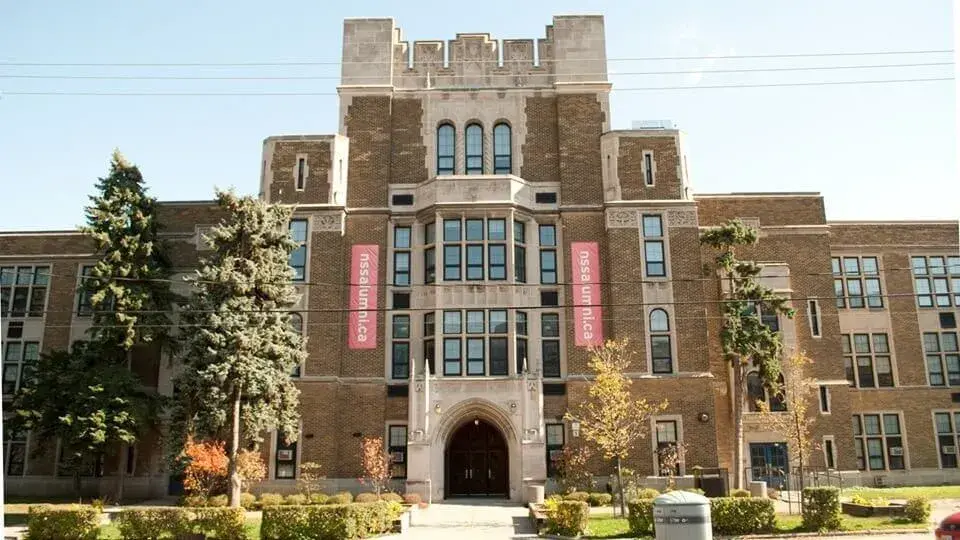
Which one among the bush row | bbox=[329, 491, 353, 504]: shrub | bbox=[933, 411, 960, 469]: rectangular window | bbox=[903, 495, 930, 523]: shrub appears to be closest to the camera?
the bush row

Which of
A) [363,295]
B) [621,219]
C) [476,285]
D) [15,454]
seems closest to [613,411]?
[476,285]

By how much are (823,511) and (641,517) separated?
16.1 ft

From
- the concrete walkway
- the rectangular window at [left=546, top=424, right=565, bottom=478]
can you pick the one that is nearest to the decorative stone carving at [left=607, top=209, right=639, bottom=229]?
the rectangular window at [left=546, top=424, right=565, bottom=478]

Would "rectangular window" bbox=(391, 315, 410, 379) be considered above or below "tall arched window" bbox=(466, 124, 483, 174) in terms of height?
below

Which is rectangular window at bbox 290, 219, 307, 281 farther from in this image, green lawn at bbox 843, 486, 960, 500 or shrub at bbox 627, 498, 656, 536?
green lawn at bbox 843, 486, 960, 500

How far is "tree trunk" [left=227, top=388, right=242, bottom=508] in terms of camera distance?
A: 27148mm

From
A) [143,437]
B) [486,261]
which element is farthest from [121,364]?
[486,261]

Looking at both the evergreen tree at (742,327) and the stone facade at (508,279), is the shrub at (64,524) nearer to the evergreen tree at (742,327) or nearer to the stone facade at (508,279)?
the stone facade at (508,279)

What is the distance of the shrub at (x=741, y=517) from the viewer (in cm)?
2053

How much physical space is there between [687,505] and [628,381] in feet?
53.7

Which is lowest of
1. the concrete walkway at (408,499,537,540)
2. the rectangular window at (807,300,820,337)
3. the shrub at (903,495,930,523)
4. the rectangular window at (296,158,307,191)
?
the concrete walkway at (408,499,537,540)

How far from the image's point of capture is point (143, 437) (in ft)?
108

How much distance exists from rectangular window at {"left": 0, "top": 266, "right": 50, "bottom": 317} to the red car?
37904 millimetres

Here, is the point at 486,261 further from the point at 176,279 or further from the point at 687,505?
the point at 687,505
